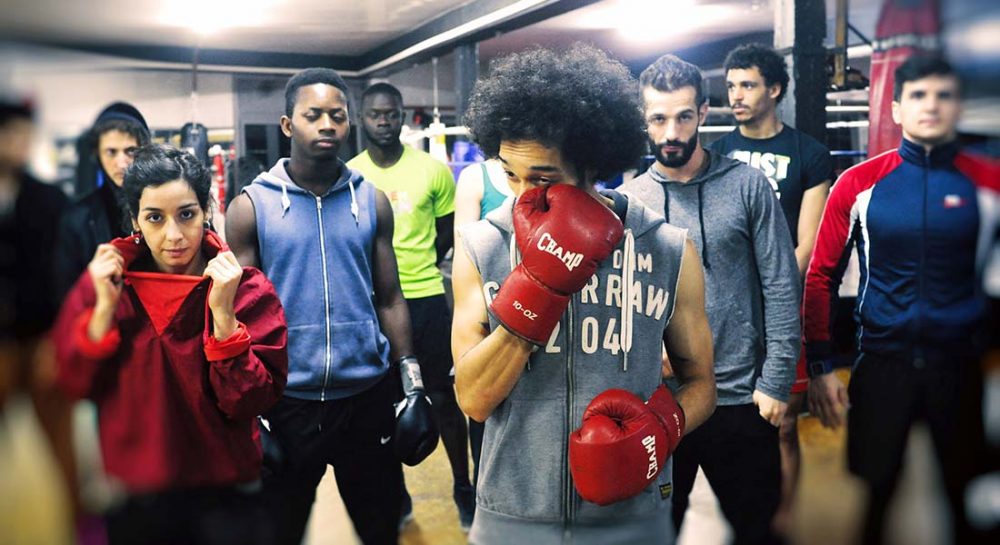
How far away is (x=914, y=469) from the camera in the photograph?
103 centimetres

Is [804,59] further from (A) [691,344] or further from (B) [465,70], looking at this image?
(B) [465,70]

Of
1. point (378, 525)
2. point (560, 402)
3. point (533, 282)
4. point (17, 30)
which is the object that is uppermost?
point (17, 30)

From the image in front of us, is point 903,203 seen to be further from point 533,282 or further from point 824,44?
point 533,282

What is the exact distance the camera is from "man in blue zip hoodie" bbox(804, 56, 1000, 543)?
918mm

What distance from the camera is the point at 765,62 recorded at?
1.52 metres

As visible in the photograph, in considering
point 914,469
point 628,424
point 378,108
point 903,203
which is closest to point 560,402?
point 628,424

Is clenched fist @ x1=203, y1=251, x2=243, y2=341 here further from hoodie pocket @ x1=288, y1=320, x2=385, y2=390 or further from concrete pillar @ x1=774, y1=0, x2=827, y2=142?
concrete pillar @ x1=774, y1=0, x2=827, y2=142

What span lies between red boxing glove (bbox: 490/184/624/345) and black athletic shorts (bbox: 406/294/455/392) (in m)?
1.24

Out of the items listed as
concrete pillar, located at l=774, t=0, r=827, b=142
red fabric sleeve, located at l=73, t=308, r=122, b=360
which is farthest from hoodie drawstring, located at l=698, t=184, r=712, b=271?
red fabric sleeve, located at l=73, t=308, r=122, b=360

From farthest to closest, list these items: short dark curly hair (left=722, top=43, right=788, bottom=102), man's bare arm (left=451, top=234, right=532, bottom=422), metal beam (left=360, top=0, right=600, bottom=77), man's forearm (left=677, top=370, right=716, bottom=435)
→ 1. metal beam (left=360, top=0, right=600, bottom=77)
2. short dark curly hair (left=722, top=43, right=788, bottom=102)
3. man's forearm (left=677, top=370, right=716, bottom=435)
4. man's bare arm (left=451, top=234, right=532, bottom=422)

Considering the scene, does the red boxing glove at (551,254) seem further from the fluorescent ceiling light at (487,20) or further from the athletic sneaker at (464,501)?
the athletic sneaker at (464,501)

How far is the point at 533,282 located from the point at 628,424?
19 centimetres

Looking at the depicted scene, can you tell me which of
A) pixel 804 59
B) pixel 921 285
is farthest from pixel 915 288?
pixel 804 59

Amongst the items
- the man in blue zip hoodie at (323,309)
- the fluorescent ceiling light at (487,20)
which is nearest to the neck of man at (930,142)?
the man in blue zip hoodie at (323,309)
